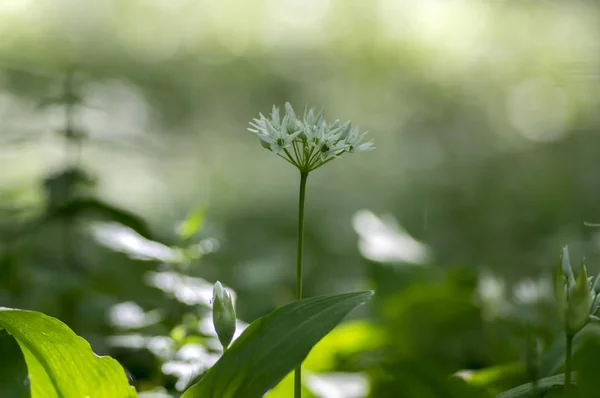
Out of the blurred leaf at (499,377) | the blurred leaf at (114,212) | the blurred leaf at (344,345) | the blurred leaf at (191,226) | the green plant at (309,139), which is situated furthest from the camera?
the blurred leaf at (344,345)

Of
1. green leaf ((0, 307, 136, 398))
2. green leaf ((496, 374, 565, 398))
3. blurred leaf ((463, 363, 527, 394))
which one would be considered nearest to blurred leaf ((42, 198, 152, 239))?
green leaf ((0, 307, 136, 398))

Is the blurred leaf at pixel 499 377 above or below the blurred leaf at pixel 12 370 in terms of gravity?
below

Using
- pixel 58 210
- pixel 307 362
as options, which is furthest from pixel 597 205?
pixel 58 210

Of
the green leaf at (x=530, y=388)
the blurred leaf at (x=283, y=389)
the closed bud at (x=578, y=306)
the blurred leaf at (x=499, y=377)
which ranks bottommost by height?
the blurred leaf at (x=283, y=389)

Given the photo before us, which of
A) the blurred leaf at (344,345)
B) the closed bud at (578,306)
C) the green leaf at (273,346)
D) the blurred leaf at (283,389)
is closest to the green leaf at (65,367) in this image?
the green leaf at (273,346)

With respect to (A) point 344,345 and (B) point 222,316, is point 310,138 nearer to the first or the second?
(B) point 222,316

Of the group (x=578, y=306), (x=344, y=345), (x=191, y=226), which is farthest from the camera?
(x=344, y=345)

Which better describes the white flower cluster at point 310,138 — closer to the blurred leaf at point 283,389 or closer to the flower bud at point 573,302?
the flower bud at point 573,302

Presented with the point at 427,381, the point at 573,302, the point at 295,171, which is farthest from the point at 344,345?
the point at 295,171
